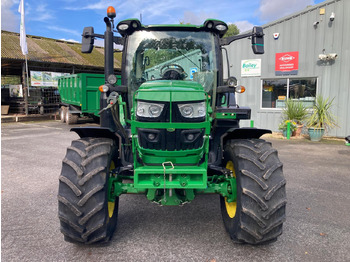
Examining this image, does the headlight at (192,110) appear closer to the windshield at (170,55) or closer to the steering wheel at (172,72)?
the steering wheel at (172,72)

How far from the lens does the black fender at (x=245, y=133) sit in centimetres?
332

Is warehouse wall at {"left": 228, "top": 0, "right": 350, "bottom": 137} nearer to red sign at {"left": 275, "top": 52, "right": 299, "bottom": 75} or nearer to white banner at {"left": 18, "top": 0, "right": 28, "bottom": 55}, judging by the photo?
red sign at {"left": 275, "top": 52, "right": 299, "bottom": 75}

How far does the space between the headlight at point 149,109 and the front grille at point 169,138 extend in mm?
153

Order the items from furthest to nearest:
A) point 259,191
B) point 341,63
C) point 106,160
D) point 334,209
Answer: point 341,63 → point 334,209 → point 106,160 → point 259,191

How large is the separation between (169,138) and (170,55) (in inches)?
60.8

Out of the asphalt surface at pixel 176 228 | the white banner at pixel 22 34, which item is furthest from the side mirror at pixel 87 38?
the white banner at pixel 22 34

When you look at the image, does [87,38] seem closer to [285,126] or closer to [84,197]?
[84,197]

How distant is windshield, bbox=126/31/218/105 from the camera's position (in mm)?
3955

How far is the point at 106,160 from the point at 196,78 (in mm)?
1651

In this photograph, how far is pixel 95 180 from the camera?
9.57ft

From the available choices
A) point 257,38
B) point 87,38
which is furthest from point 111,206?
point 257,38

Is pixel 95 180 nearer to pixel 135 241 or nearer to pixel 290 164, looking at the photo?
pixel 135 241

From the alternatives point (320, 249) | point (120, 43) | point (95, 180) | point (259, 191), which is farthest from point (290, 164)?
point (95, 180)

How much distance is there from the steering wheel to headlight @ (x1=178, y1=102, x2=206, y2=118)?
948 mm
